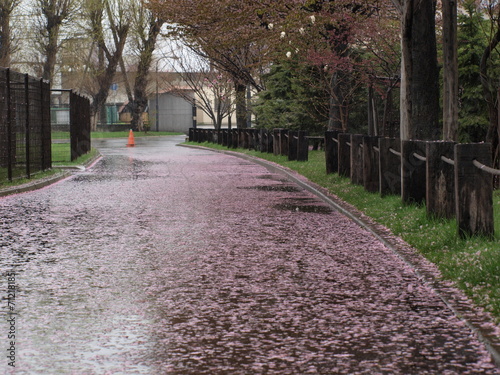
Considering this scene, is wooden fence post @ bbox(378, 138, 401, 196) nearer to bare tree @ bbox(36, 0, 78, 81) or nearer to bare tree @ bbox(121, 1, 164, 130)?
bare tree @ bbox(36, 0, 78, 81)

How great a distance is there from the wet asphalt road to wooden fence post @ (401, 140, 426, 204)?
3.70 feet

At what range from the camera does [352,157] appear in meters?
17.5

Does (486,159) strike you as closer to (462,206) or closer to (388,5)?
(462,206)

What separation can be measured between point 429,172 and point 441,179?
0.71 feet

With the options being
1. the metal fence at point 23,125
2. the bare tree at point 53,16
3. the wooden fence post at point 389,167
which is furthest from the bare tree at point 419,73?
the bare tree at point 53,16

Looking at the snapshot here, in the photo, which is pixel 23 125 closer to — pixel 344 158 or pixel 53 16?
pixel 344 158

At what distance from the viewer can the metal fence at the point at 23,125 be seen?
19.4 m

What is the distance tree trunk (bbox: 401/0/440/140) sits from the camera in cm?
1602

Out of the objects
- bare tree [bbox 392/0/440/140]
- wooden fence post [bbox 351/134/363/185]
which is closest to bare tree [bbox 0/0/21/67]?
wooden fence post [bbox 351/134/363/185]

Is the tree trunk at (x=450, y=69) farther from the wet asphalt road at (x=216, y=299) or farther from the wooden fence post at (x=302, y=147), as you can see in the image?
the wooden fence post at (x=302, y=147)

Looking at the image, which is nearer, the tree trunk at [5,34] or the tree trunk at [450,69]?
the tree trunk at [450,69]

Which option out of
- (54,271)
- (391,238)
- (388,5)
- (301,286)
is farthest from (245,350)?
(388,5)

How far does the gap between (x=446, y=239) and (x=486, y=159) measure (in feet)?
3.31

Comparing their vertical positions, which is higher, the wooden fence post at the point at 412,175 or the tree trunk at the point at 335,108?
the tree trunk at the point at 335,108
